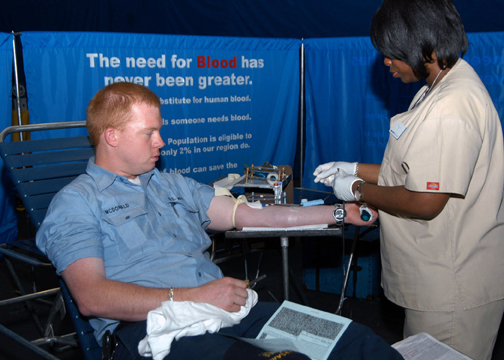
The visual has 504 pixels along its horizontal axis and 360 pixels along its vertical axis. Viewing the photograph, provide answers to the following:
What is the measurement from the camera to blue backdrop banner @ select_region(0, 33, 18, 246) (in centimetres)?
309

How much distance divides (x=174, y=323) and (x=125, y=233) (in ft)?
1.40

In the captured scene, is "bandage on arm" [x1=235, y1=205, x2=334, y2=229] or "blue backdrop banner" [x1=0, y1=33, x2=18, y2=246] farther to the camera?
"blue backdrop banner" [x1=0, y1=33, x2=18, y2=246]

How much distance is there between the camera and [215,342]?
1250 millimetres

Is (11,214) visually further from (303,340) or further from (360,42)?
(360,42)

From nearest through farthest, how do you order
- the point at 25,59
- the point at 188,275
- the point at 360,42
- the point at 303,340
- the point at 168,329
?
the point at 168,329, the point at 303,340, the point at 188,275, the point at 25,59, the point at 360,42

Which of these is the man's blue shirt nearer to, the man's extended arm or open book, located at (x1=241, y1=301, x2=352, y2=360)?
the man's extended arm

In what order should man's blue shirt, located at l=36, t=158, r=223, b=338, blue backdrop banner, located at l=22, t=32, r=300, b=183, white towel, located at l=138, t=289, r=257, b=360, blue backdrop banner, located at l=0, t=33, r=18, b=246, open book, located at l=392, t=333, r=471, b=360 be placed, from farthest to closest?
blue backdrop banner, located at l=22, t=32, r=300, b=183
blue backdrop banner, located at l=0, t=33, r=18, b=246
man's blue shirt, located at l=36, t=158, r=223, b=338
open book, located at l=392, t=333, r=471, b=360
white towel, located at l=138, t=289, r=257, b=360

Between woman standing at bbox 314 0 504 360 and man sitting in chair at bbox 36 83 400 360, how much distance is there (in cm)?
35

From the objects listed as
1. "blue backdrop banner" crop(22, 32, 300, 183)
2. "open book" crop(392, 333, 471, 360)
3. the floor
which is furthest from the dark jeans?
"blue backdrop banner" crop(22, 32, 300, 183)

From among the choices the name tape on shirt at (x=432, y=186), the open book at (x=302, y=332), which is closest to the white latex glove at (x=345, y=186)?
the name tape on shirt at (x=432, y=186)

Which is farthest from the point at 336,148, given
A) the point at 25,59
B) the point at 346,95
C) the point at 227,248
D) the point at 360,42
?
the point at 25,59

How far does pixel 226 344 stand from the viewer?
48.8 inches

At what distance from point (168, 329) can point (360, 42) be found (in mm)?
3295

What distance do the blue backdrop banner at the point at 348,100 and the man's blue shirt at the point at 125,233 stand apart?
2.67m
